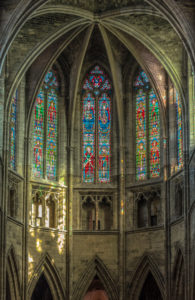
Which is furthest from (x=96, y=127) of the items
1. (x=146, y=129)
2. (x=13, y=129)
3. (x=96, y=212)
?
(x=13, y=129)

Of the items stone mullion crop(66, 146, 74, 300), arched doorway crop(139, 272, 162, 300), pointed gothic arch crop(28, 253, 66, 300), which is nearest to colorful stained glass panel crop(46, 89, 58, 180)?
stone mullion crop(66, 146, 74, 300)

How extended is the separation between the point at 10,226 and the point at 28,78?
587cm

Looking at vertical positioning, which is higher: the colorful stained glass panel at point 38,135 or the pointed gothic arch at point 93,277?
the colorful stained glass panel at point 38,135

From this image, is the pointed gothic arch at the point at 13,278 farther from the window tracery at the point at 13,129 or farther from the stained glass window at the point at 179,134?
the stained glass window at the point at 179,134

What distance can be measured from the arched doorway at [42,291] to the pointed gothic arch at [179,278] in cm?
542

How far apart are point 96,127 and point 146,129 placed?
6.76 feet

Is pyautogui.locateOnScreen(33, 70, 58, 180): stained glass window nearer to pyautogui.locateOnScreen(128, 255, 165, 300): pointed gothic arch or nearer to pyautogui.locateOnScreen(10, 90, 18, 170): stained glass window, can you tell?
pyautogui.locateOnScreen(10, 90, 18, 170): stained glass window

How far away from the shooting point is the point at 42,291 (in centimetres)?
3775

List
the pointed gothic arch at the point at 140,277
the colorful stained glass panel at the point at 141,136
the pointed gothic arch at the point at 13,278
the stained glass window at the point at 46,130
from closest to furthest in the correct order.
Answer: the pointed gothic arch at the point at 13,278 → the pointed gothic arch at the point at 140,277 → the stained glass window at the point at 46,130 → the colorful stained glass panel at the point at 141,136

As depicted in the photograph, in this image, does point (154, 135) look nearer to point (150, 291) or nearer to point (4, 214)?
point (150, 291)

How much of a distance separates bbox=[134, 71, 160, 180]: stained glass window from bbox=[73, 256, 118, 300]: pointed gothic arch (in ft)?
12.0

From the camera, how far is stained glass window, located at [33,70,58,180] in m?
37.3

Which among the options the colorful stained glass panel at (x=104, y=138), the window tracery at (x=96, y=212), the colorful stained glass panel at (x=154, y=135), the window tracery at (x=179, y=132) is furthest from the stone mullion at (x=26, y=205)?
the window tracery at (x=179, y=132)

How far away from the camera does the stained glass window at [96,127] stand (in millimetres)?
38156
